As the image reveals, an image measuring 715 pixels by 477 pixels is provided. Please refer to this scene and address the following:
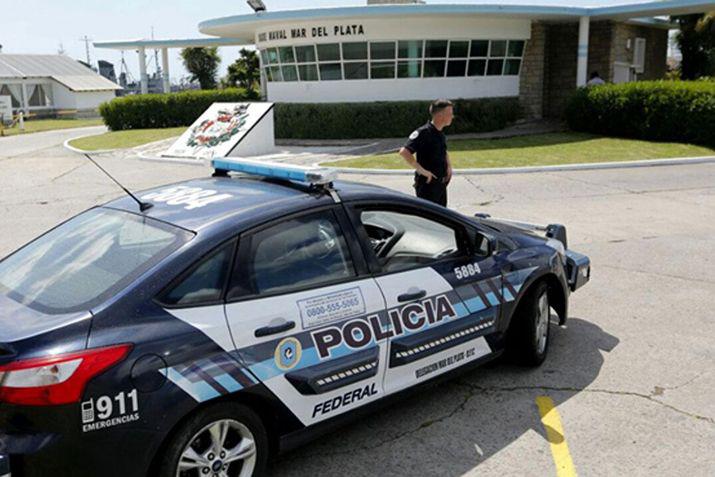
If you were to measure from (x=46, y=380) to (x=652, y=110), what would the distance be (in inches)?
769

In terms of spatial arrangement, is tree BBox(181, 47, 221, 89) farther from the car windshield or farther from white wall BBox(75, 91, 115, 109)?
the car windshield

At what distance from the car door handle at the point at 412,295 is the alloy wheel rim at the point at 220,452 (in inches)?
43.8

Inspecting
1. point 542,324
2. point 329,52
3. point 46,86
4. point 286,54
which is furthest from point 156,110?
point 46,86

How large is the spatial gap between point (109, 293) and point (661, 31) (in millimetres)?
32468

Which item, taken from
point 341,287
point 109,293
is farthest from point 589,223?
point 109,293

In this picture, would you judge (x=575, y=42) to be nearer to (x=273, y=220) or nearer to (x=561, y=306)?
(x=561, y=306)

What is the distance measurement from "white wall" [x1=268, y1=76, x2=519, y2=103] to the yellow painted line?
802 inches

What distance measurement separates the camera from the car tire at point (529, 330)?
466 cm

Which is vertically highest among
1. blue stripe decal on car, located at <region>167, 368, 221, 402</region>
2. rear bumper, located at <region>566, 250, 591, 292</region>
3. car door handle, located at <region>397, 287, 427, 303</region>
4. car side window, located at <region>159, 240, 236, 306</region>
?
car side window, located at <region>159, 240, 236, 306</region>

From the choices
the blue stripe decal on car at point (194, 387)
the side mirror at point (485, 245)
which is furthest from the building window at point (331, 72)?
the blue stripe decal on car at point (194, 387)

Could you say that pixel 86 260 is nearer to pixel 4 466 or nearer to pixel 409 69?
pixel 4 466

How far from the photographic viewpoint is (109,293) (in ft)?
9.71

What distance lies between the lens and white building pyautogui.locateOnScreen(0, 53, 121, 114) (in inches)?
2133

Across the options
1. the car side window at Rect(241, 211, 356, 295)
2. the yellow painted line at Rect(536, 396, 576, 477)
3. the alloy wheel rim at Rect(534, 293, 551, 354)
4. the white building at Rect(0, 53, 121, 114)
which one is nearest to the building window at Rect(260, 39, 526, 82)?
the alloy wheel rim at Rect(534, 293, 551, 354)
